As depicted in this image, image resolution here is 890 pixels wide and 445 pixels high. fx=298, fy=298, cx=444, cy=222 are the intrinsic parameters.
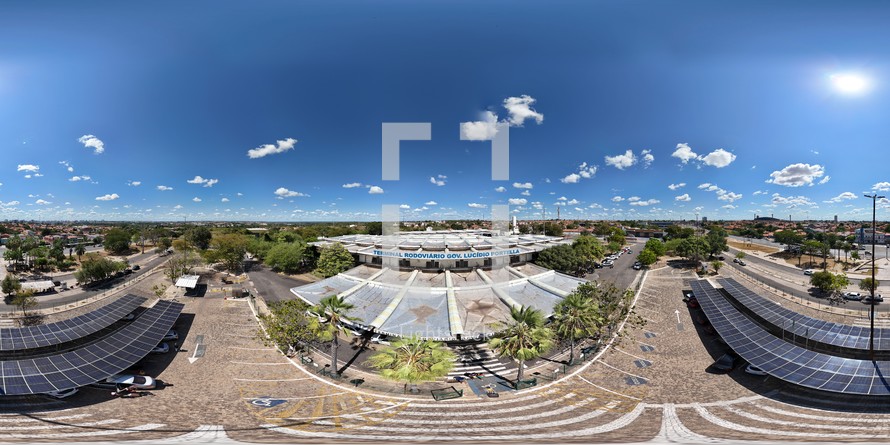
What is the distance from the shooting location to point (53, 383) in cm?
1727

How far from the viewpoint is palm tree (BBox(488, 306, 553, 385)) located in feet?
65.6

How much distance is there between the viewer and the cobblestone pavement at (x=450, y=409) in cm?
1427

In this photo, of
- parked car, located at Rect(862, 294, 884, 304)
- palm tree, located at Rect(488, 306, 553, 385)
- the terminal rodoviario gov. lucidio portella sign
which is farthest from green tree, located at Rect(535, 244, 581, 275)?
parked car, located at Rect(862, 294, 884, 304)

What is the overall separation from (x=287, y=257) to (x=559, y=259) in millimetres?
49132

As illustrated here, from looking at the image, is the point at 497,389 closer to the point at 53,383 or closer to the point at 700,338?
the point at 700,338

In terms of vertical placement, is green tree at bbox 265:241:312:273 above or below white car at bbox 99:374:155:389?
above

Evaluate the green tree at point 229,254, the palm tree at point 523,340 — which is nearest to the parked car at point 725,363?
the palm tree at point 523,340

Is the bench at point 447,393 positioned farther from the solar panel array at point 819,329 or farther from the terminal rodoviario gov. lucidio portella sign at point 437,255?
the solar panel array at point 819,329

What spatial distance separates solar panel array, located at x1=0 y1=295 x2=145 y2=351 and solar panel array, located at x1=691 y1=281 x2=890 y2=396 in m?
49.4

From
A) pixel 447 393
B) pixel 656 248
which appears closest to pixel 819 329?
pixel 447 393

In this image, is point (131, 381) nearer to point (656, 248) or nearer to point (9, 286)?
point (9, 286)

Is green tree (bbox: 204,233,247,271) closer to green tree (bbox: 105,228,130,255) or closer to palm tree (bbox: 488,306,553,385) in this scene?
green tree (bbox: 105,228,130,255)

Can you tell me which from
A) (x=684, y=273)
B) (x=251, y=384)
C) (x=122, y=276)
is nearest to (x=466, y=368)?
(x=251, y=384)

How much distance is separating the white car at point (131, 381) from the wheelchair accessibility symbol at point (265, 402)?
25.5 feet
